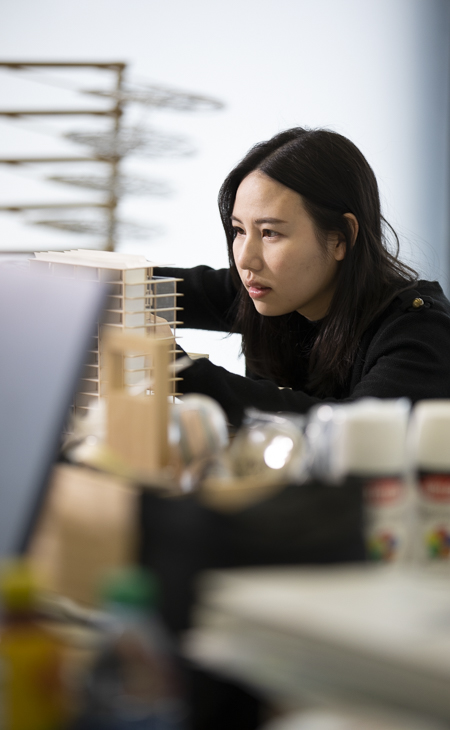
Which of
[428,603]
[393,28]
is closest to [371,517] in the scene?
[428,603]

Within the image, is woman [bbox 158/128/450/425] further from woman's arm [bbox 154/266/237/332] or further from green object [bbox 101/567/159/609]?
green object [bbox 101/567/159/609]

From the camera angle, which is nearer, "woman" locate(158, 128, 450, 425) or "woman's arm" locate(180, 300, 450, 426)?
"woman's arm" locate(180, 300, 450, 426)

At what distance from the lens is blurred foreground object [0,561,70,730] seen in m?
0.39

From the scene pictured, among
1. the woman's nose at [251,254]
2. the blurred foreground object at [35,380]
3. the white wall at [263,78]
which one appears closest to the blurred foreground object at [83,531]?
the blurred foreground object at [35,380]

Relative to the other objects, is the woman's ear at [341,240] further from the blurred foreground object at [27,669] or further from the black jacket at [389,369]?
the blurred foreground object at [27,669]

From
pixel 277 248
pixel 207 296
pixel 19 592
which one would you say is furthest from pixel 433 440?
pixel 207 296

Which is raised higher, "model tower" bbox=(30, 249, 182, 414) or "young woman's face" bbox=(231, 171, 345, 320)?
"young woman's face" bbox=(231, 171, 345, 320)

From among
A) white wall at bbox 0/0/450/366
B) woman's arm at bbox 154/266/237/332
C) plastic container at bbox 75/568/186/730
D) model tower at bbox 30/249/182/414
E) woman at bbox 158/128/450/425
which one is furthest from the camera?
white wall at bbox 0/0/450/366

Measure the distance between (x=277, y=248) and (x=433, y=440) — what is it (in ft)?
3.52

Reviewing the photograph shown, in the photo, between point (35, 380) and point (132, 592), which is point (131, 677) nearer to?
point (132, 592)

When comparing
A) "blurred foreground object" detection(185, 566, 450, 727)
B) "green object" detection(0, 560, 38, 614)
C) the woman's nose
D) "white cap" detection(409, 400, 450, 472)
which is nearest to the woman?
the woman's nose

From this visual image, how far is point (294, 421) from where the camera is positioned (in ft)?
2.41

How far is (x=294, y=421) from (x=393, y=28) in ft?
12.1

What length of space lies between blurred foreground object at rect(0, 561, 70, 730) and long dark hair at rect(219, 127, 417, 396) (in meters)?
1.29
